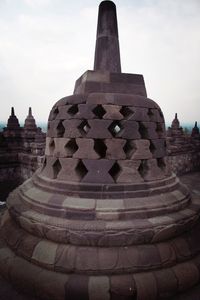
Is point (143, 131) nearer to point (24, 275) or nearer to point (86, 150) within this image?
point (86, 150)

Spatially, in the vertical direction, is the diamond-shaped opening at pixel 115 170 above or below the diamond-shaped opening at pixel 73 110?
below

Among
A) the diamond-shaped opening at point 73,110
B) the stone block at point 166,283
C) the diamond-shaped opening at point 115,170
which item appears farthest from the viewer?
the diamond-shaped opening at point 73,110

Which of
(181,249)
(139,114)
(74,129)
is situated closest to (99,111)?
(74,129)

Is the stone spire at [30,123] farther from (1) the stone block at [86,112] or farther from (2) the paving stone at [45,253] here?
(2) the paving stone at [45,253]

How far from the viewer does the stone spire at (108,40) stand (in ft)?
12.2

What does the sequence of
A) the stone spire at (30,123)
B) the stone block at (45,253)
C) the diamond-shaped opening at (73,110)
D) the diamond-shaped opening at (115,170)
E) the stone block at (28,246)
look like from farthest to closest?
the stone spire at (30,123), the diamond-shaped opening at (73,110), the diamond-shaped opening at (115,170), the stone block at (28,246), the stone block at (45,253)

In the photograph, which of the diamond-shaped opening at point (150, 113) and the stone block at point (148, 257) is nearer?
the stone block at point (148, 257)

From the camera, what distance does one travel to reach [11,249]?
8.70 ft

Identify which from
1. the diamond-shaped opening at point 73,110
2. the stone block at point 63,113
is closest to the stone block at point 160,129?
the diamond-shaped opening at point 73,110

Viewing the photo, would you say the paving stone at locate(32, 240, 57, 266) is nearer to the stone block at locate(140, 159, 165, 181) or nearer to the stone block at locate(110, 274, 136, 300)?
the stone block at locate(110, 274, 136, 300)

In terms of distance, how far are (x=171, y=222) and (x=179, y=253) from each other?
342 mm

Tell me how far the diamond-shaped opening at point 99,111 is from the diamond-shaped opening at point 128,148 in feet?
1.73

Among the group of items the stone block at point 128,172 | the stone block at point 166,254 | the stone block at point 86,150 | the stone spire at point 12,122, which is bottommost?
the stone block at point 166,254

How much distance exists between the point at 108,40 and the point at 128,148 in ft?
6.62
